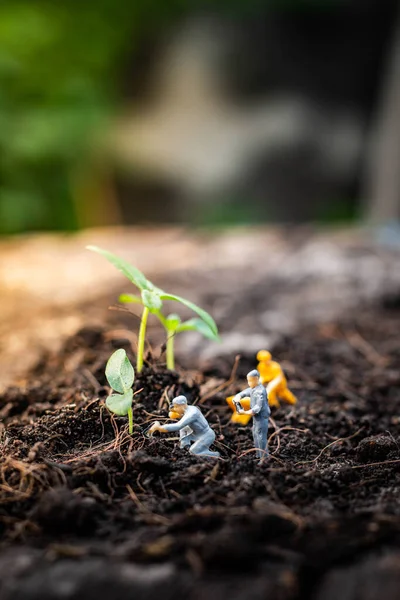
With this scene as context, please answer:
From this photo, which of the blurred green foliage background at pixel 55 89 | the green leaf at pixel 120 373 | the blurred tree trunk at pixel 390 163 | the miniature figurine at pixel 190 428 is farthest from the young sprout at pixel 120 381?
the blurred tree trunk at pixel 390 163

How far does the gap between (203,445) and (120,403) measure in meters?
0.26

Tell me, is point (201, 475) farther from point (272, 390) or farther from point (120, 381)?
point (272, 390)

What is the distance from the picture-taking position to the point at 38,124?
8.14 m

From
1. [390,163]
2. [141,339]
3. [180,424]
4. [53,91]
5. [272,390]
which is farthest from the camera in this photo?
[53,91]

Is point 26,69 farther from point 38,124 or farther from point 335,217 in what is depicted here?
point 335,217

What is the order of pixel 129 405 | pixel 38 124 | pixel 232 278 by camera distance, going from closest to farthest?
pixel 129 405 < pixel 232 278 < pixel 38 124

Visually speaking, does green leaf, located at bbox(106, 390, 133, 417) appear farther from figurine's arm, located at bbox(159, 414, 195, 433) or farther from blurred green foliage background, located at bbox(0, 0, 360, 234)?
blurred green foliage background, located at bbox(0, 0, 360, 234)

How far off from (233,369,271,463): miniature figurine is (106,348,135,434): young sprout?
0.31 meters

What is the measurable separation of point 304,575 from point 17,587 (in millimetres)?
590

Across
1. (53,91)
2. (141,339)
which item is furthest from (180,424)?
(53,91)

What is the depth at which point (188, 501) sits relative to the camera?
165 centimetres

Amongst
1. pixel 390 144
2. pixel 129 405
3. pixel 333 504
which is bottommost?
pixel 333 504

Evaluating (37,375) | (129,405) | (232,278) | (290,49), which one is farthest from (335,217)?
(129,405)

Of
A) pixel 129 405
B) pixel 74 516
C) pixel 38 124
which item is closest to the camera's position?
pixel 74 516
